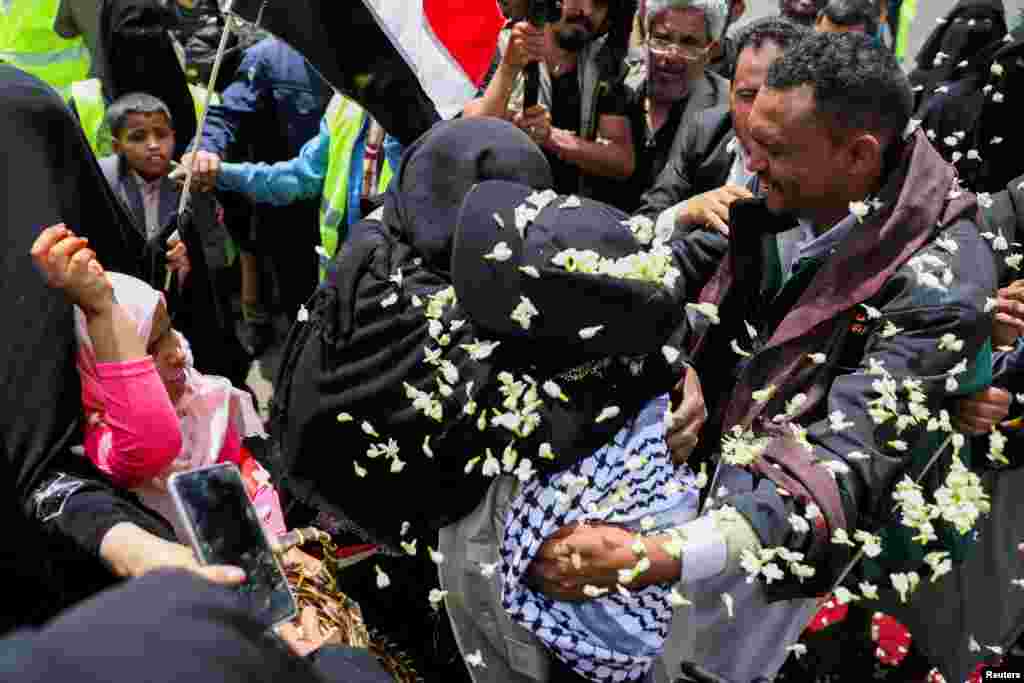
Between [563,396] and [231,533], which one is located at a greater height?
[563,396]

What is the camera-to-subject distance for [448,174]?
8.61 ft

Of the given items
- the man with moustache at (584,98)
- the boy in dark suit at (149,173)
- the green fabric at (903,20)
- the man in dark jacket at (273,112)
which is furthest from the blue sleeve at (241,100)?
the green fabric at (903,20)

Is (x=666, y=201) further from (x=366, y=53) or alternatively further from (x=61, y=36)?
(x=61, y=36)

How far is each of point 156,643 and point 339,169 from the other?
406 cm

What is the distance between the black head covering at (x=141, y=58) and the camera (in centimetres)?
529

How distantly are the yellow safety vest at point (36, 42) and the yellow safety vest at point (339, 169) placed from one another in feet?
4.25

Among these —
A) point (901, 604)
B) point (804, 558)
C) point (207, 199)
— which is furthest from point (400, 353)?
point (207, 199)

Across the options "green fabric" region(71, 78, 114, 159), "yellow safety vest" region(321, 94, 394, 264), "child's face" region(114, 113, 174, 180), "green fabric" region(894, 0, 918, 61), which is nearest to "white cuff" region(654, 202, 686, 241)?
"yellow safety vest" region(321, 94, 394, 264)

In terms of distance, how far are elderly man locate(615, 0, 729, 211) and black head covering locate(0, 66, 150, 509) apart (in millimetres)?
2509

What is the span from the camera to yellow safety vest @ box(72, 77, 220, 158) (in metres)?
4.90

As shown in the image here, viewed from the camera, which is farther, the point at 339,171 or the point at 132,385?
the point at 339,171

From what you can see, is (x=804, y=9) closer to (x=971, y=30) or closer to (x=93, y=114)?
(x=971, y=30)

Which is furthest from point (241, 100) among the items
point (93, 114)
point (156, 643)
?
point (156, 643)

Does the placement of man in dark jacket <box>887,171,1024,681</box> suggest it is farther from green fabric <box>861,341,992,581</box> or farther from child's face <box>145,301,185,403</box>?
child's face <box>145,301,185,403</box>
